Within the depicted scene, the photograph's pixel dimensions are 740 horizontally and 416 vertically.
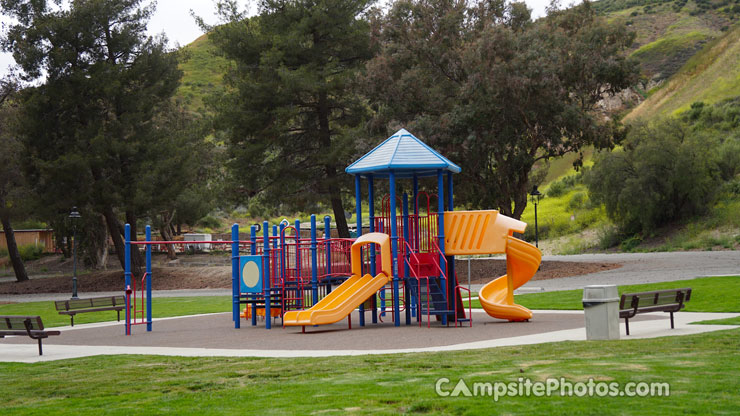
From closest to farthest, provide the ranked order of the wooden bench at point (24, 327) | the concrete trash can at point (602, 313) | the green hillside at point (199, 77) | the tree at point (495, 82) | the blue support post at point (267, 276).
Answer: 1. the concrete trash can at point (602, 313)
2. the wooden bench at point (24, 327)
3. the blue support post at point (267, 276)
4. the tree at point (495, 82)
5. the green hillside at point (199, 77)

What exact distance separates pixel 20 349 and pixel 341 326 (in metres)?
7.27

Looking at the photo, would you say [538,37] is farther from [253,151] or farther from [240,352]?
[240,352]

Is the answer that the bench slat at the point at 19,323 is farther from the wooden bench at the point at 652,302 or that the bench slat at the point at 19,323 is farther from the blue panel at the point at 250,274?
the wooden bench at the point at 652,302

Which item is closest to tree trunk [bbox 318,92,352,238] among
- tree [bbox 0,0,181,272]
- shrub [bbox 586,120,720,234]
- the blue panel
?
tree [bbox 0,0,181,272]

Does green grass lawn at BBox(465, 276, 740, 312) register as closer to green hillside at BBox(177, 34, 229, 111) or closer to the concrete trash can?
the concrete trash can

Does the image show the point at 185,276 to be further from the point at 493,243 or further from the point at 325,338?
the point at 325,338

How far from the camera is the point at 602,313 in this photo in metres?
12.4

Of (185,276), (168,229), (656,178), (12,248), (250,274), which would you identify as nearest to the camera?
(250,274)

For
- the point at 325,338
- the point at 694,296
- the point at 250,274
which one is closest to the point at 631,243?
the point at 694,296

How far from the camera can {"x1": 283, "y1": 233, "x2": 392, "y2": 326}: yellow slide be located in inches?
653

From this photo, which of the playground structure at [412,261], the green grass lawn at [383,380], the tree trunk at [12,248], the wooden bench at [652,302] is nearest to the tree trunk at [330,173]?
the tree trunk at [12,248]

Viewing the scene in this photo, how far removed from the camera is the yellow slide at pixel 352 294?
653 inches

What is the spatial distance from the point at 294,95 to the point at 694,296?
2459 cm

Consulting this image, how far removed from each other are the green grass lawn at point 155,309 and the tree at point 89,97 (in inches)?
412
